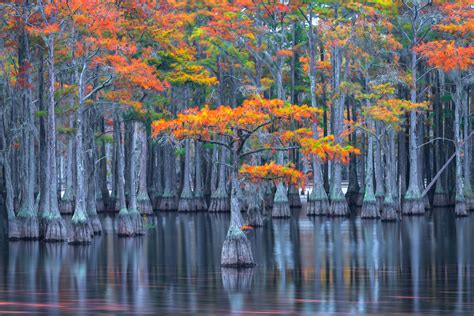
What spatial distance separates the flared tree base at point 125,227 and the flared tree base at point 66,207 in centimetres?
1515

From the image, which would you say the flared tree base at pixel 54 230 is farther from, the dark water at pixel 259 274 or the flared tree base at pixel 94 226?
the flared tree base at pixel 94 226

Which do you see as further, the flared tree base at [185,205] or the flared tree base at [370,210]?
the flared tree base at [185,205]

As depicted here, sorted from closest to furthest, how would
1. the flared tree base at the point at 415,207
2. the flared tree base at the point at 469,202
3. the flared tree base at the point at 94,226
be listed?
1. the flared tree base at the point at 94,226
2. the flared tree base at the point at 415,207
3. the flared tree base at the point at 469,202

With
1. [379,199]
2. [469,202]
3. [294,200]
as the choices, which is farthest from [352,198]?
[469,202]

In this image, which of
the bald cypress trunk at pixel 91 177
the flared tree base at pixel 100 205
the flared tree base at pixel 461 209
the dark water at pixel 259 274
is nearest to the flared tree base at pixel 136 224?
the dark water at pixel 259 274

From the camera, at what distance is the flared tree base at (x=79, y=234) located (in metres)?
36.4

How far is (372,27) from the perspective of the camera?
162 feet

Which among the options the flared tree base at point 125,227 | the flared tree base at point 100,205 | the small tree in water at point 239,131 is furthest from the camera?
the flared tree base at point 100,205

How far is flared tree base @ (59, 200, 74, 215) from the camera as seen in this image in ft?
180

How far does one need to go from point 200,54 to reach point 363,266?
109 feet

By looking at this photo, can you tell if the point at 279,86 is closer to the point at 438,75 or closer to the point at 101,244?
the point at 438,75

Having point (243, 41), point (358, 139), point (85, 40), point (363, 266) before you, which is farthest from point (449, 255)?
point (358, 139)

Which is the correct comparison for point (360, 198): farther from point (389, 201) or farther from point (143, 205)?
point (143, 205)

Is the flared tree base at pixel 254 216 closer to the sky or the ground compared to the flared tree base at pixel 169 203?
closer to the ground
